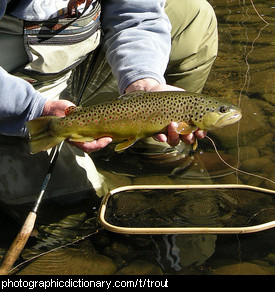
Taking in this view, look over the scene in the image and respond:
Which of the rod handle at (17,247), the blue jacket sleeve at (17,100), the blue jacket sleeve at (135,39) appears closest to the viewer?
the rod handle at (17,247)

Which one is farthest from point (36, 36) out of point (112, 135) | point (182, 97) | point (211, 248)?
point (211, 248)

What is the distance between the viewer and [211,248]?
2.22 meters

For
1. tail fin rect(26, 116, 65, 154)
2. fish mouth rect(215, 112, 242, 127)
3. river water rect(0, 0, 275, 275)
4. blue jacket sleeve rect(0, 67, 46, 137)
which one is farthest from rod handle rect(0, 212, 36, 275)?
fish mouth rect(215, 112, 242, 127)

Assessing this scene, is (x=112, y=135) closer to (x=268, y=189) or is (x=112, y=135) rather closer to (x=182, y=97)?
(x=182, y=97)

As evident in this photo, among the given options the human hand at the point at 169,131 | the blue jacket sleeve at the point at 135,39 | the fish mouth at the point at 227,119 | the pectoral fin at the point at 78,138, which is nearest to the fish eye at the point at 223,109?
the fish mouth at the point at 227,119

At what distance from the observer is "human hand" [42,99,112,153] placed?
87.0 inches

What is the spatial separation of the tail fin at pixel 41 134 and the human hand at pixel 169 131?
0.46m

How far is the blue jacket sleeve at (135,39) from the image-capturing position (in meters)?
2.43

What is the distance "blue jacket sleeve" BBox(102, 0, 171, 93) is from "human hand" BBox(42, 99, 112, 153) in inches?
14.2

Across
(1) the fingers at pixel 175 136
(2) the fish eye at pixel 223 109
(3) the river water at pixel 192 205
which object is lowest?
(3) the river water at pixel 192 205

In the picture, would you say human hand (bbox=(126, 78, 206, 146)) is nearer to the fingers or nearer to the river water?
the fingers

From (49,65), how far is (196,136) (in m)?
0.81

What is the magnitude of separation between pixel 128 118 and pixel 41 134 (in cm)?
38

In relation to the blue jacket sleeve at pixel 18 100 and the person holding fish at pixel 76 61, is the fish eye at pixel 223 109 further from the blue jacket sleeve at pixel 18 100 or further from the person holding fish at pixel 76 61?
the blue jacket sleeve at pixel 18 100
